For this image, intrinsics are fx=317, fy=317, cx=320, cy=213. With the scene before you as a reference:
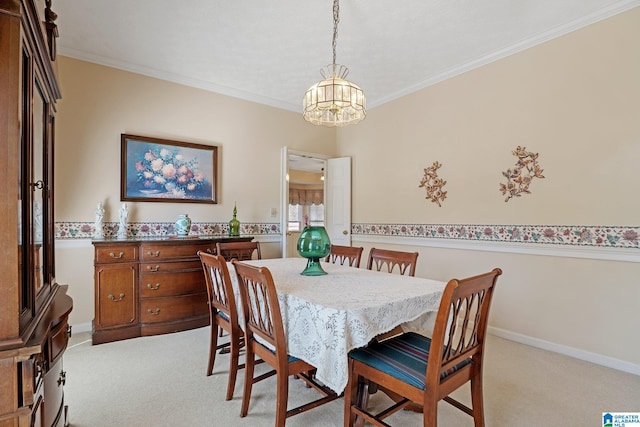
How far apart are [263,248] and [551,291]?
326 centimetres

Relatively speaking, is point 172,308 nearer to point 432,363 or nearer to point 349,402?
point 349,402

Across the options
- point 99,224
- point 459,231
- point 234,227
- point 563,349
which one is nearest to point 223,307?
point 234,227

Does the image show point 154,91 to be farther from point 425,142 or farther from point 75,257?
point 425,142

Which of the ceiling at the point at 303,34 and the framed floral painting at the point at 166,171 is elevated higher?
the ceiling at the point at 303,34

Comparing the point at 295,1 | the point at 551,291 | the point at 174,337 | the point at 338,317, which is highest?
the point at 295,1

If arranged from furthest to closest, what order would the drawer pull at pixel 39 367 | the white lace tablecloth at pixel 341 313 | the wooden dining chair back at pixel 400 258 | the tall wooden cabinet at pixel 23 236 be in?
the wooden dining chair back at pixel 400 258 → the white lace tablecloth at pixel 341 313 → the drawer pull at pixel 39 367 → the tall wooden cabinet at pixel 23 236

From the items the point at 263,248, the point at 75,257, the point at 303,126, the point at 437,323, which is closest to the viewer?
the point at 437,323

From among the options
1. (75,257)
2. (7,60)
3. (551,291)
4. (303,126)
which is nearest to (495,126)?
(551,291)

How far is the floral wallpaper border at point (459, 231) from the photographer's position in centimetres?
253

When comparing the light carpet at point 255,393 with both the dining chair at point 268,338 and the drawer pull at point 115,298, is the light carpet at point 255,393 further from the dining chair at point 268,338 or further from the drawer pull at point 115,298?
the drawer pull at point 115,298

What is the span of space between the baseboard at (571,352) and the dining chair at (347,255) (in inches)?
Answer: 65.7

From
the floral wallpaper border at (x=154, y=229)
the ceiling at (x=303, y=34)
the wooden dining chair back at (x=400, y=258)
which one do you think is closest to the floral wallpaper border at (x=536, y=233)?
the wooden dining chair back at (x=400, y=258)

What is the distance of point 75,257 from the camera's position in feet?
10.4

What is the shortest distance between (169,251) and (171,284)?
0.33 meters
